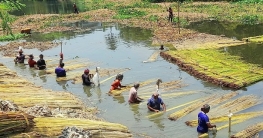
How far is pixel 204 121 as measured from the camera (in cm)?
Result: 1077

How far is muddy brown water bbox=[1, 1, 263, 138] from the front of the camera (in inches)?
476

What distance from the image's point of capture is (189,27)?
103ft

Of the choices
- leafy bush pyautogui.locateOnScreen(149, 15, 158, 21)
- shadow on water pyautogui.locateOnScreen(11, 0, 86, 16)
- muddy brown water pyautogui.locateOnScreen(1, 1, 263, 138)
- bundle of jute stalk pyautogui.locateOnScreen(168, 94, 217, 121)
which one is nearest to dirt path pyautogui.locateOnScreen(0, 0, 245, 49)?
leafy bush pyautogui.locateOnScreen(149, 15, 158, 21)

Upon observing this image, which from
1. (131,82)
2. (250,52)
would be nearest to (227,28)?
(250,52)

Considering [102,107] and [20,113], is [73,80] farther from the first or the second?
Result: [20,113]

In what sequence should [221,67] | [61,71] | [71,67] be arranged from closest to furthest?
[221,67]
[61,71]
[71,67]

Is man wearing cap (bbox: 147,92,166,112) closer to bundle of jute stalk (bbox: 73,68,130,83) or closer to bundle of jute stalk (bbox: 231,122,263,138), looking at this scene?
bundle of jute stalk (bbox: 231,122,263,138)

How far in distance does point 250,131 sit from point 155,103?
355cm

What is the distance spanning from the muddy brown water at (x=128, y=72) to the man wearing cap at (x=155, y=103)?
23 cm

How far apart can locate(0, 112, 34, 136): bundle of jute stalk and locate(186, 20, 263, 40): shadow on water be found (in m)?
20.6

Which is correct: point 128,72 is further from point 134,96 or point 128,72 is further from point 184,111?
point 184,111

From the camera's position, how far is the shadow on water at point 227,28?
27.0m

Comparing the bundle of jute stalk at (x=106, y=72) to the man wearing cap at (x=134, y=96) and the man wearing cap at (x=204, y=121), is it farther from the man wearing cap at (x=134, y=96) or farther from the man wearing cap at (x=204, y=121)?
Answer: the man wearing cap at (x=204, y=121)

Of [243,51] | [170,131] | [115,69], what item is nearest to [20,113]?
[170,131]
